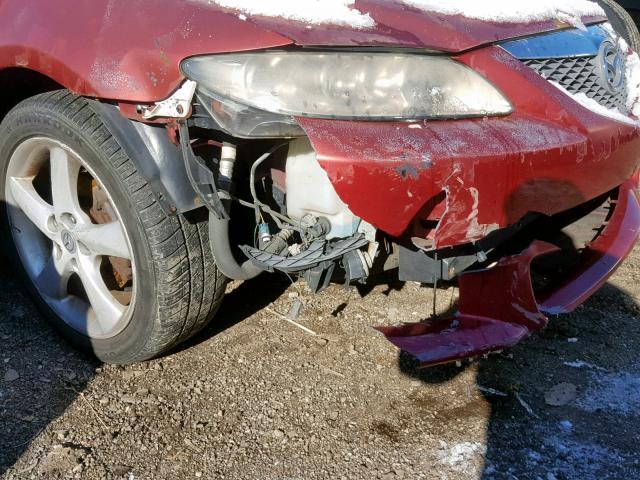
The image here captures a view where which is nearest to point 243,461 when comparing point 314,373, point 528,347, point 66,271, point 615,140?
point 314,373

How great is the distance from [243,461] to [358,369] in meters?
0.65

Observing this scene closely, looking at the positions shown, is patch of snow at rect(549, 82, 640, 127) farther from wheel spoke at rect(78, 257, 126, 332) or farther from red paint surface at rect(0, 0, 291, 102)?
wheel spoke at rect(78, 257, 126, 332)

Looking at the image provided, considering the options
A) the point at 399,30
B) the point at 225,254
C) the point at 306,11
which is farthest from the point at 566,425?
the point at 306,11

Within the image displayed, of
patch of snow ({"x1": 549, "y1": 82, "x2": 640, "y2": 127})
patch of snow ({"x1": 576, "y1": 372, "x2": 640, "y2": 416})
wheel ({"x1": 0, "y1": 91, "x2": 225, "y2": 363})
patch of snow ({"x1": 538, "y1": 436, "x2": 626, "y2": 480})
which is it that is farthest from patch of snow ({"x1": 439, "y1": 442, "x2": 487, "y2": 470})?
patch of snow ({"x1": 549, "y1": 82, "x2": 640, "y2": 127})

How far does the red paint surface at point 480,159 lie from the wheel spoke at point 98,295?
3.80 ft

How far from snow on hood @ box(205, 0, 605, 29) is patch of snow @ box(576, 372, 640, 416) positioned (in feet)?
4.47

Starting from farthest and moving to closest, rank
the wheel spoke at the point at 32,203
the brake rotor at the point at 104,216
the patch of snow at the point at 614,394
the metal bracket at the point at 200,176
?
the wheel spoke at the point at 32,203 → the brake rotor at the point at 104,216 → the patch of snow at the point at 614,394 → the metal bracket at the point at 200,176

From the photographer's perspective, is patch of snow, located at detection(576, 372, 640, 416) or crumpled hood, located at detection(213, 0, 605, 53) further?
patch of snow, located at detection(576, 372, 640, 416)

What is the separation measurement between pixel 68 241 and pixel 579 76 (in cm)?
202

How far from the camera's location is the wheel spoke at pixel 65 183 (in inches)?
98.4

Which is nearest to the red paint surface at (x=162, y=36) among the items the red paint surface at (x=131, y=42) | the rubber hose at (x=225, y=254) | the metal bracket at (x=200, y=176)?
the red paint surface at (x=131, y=42)

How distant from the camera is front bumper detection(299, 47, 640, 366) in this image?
1.87 metres

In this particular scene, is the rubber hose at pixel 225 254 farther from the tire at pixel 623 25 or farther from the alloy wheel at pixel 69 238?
the tire at pixel 623 25

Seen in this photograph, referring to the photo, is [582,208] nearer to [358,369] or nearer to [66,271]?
[358,369]
